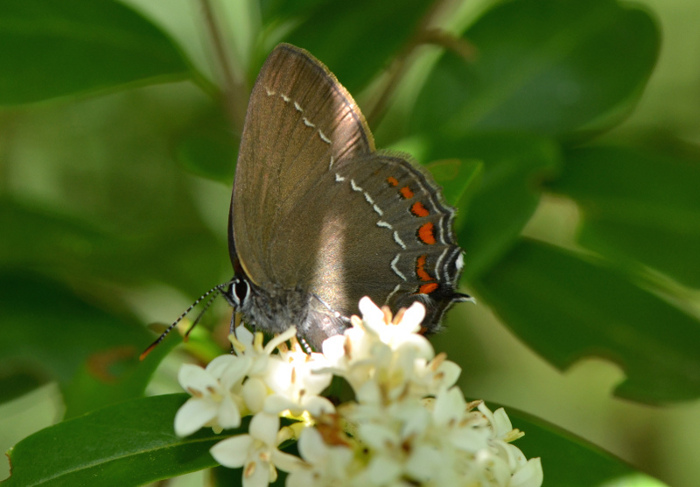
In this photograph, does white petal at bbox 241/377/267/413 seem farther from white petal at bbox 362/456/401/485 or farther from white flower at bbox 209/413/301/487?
white petal at bbox 362/456/401/485

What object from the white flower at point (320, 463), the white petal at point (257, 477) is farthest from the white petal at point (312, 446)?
the white petal at point (257, 477)

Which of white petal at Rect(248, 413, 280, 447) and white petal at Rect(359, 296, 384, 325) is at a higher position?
white petal at Rect(359, 296, 384, 325)

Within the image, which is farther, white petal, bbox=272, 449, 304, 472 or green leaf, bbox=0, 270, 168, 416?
green leaf, bbox=0, 270, 168, 416

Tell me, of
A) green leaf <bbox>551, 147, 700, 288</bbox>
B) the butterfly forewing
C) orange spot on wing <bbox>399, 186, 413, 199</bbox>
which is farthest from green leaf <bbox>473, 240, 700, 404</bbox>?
the butterfly forewing

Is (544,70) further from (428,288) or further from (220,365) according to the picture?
(220,365)

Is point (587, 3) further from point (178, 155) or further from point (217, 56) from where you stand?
point (178, 155)

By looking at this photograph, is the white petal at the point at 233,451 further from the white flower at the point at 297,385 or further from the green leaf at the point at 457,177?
the green leaf at the point at 457,177

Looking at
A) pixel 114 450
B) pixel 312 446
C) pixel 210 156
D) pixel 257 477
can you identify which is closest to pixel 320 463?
pixel 312 446
